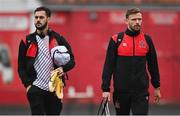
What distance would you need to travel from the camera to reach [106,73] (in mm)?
8070

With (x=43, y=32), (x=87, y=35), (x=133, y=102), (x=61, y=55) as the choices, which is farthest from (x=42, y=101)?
(x=87, y=35)

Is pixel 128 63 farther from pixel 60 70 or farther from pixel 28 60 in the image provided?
pixel 28 60

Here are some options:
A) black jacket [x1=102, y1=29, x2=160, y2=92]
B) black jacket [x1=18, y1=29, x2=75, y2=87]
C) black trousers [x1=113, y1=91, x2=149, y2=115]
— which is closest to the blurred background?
black trousers [x1=113, y1=91, x2=149, y2=115]

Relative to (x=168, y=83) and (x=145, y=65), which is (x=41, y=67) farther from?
(x=168, y=83)

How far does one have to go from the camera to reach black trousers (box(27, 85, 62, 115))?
25.7 feet

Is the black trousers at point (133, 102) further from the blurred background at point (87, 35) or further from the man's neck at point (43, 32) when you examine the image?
the blurred background at point (87, 35)

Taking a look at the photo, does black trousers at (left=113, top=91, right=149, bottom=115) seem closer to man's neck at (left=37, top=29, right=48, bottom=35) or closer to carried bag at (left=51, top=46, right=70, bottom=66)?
carried bag at (left=51, top=46, right=70, bottom=66)

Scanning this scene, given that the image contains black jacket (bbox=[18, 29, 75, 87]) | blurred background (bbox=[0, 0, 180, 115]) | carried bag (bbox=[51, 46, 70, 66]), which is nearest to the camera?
carried bag (bbox=[51, 46, 70, 66])

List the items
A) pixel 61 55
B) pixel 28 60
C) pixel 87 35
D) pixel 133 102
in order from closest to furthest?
1. pixel 61 55
2. pixel 28 60
3. pixel 133 102
4. pixel 87 35

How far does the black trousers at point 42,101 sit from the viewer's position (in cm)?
783

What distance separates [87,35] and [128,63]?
10.7m

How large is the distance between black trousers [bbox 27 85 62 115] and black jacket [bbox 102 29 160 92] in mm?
580

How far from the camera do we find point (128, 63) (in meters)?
7.99

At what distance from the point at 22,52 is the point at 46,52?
0.27 m
